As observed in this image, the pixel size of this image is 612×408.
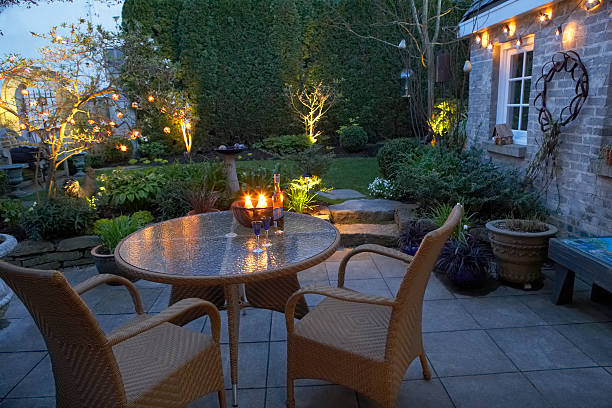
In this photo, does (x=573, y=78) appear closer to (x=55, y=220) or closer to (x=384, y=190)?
(x=384, y=190)

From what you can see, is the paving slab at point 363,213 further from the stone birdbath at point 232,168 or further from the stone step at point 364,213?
the stone birdbath at point 232,168

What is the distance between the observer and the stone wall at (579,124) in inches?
142

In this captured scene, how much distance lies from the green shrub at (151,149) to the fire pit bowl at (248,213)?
7.98 metres

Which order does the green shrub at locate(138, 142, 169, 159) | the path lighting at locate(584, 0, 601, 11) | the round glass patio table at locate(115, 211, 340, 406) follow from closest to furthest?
the round glass patio table at locate(115, 211, 340, 406) < the path lighting at locate(584, 0, 601, 11) < the green shrub at locate(138, 142, 169, 159)

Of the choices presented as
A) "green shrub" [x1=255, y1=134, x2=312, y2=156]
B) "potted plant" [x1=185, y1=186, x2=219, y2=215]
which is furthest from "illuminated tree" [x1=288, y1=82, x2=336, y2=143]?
"potted plant" [x1=185, y1=186, x2=219, y2=215]

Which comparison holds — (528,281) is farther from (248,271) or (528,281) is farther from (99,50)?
(99,50)

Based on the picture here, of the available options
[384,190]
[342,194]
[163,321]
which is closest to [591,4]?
[384,190]

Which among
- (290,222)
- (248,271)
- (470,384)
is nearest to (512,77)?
(290,222)

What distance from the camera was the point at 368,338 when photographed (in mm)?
2008

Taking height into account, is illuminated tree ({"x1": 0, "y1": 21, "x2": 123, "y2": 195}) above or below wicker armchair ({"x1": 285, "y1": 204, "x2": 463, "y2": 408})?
above

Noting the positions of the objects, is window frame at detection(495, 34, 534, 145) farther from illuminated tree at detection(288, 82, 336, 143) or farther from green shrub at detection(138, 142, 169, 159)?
green shrub at detection(138, 142, 169, 159)

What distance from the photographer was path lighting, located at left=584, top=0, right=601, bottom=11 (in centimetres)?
358

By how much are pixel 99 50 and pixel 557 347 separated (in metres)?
5.42

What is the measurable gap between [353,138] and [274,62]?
2.95 meters
